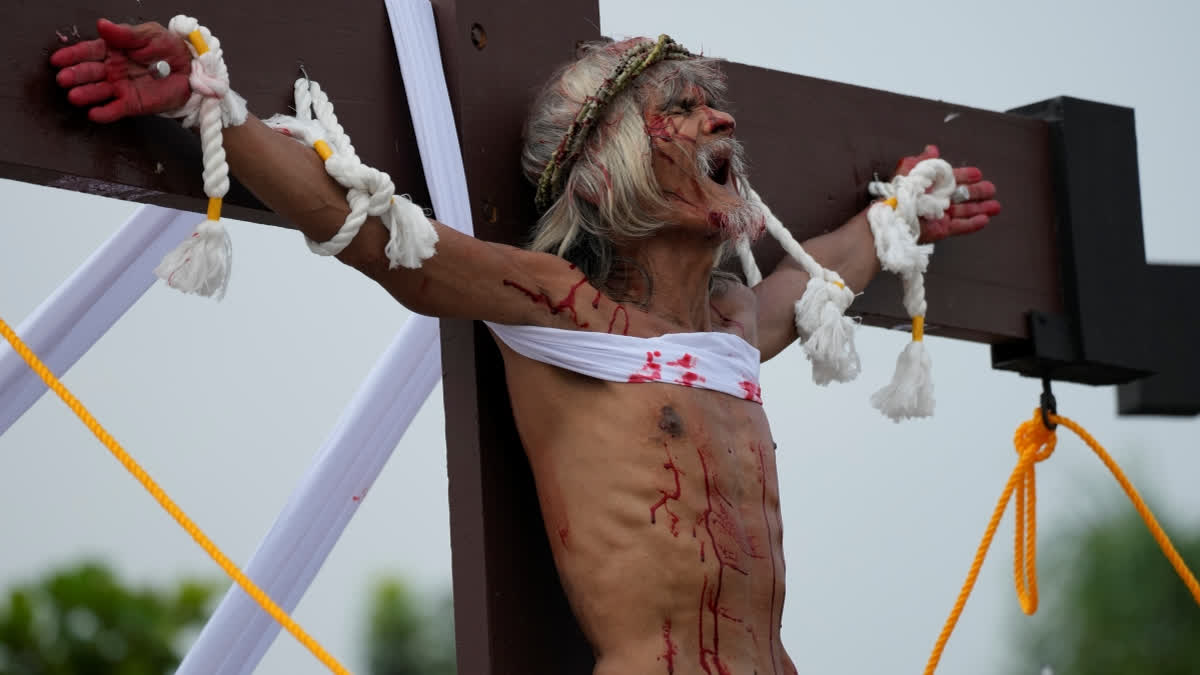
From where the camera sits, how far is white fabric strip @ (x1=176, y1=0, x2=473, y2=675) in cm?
223

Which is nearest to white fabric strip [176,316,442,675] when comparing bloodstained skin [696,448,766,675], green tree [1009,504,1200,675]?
bloodstained skin [696,448,766,675]

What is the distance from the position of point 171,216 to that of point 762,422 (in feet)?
2.96

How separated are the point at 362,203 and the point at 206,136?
0.63ft

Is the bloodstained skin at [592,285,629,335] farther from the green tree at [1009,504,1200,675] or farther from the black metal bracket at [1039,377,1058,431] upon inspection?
the green tree at [1009,504,1200,675]

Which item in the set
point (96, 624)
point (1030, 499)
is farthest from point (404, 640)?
point (1030, 499)

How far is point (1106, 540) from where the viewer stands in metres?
7.08

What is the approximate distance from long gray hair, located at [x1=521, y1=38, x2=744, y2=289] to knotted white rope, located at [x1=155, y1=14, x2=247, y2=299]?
53 cm

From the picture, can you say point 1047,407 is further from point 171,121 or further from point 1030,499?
point 171,121

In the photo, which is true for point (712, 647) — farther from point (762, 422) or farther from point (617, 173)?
point (617, 173)

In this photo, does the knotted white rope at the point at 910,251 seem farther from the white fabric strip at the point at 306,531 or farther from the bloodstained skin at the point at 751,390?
the white fabric strip at the point at 306,531

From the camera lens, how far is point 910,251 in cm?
272

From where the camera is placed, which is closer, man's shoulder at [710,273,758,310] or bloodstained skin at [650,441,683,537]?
bloodstained skin at [650,441,683,537]

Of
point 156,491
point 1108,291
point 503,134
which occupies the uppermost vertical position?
point 1108,291

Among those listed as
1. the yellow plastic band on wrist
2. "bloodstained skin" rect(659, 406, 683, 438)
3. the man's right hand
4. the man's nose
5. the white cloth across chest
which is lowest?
"bloodstained skin" rect(659, 406, 683, 438)
